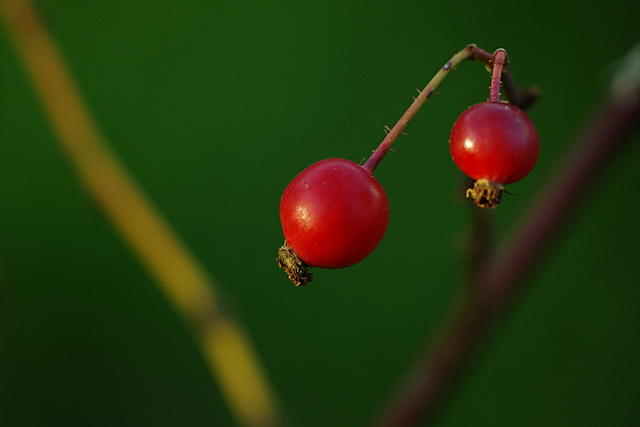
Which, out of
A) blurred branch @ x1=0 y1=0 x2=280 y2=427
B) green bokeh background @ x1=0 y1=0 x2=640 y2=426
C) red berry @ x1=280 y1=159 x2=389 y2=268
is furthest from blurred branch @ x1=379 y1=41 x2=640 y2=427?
green bokeh background @ x1=0 y1=0 x2=640 y2=426

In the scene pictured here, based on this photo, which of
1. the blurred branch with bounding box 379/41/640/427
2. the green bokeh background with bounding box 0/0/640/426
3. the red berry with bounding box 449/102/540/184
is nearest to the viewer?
the red berry with bounding box 449/102/540/184

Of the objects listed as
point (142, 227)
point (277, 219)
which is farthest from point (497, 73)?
point (277, 219)

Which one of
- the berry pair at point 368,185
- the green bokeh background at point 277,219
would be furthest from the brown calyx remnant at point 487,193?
the green bokeh background at point 277,219

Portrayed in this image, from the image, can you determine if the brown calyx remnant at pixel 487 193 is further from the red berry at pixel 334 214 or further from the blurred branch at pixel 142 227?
the blurred branch at pixel 142 227

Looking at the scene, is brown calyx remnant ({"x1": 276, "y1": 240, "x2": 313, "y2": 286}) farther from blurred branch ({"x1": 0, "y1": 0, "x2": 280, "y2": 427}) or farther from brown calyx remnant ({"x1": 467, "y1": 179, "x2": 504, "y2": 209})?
blurred branch ({"x1": 0, "y1": 0, "x2": 280, "y2": 427})

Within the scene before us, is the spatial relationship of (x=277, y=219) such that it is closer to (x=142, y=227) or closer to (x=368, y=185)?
(x=142, y=227)

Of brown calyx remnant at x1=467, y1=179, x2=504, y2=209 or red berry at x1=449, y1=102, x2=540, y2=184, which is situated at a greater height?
red berry at x1=449, y1=102, x2=540, y2=184

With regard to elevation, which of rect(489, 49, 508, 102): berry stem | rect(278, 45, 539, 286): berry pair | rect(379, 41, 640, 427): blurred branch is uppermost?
rect(489, 49, 508, 102): berry stem
